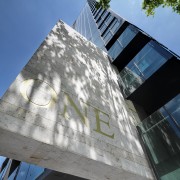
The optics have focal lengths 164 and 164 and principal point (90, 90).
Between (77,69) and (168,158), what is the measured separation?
16.2 ft

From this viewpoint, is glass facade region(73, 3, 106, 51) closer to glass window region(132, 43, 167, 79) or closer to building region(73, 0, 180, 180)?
building region(73, 0, 180, 180)

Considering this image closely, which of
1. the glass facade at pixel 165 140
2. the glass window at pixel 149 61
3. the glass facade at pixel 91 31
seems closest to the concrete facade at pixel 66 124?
the glass facade at pixel 165 140

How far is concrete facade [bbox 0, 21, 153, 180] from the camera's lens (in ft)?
12.0

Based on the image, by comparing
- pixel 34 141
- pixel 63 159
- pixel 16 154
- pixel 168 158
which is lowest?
pixel 16 154

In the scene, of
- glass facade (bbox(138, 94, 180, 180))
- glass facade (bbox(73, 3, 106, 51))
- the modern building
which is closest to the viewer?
the modern building

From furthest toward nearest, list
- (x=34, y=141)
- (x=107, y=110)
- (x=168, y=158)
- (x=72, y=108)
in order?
1. (x=107, y=110)
2. (x=168, y=158)
3. (x=72, y=108)
4. (x=34, y=141)

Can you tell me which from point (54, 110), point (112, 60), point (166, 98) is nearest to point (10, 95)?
point (54, 110)

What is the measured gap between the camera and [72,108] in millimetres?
5105

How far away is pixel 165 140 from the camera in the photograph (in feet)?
20.0

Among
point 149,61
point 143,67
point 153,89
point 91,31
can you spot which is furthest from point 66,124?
point 91,31

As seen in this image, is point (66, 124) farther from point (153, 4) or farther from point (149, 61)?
point (153, 4)

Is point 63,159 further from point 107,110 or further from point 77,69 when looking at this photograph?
point 77,69

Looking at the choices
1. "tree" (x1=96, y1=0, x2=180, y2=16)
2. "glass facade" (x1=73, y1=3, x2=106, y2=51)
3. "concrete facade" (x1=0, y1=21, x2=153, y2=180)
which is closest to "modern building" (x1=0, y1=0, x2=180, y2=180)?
"concrete facade" (x1=0, y1=21, x2=153, y2=180)

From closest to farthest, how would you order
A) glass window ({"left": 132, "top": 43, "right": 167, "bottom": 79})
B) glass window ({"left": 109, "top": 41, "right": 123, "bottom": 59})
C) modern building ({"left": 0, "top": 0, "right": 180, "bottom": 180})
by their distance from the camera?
modern building ({"left": 0, "top": 0, "right": 180, "bottom": 180})
glass window ({"left": 132, "top": 43, "right": 167, "bottom": 79})
glass window ({"left": 109, "top": 41, "right": 123, "bottom": 59})
